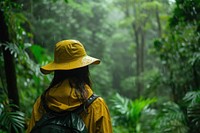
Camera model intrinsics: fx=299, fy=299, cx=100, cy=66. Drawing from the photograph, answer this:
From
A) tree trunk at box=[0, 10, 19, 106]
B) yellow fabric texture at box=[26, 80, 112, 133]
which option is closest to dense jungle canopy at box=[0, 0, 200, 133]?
tree trunk at box=[0, 10, 19, 106]

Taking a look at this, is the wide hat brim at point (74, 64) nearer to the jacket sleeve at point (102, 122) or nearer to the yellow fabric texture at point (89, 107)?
the yellow fabric texture at point (89, 107)

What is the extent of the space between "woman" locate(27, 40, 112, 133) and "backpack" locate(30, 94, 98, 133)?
25 millimetres

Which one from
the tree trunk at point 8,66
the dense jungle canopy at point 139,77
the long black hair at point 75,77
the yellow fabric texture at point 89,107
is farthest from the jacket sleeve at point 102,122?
the tree trunk at point 8,66

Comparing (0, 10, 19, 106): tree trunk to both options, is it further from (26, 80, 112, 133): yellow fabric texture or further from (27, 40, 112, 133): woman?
(26, 80, 112, 133): yellow fabric texture

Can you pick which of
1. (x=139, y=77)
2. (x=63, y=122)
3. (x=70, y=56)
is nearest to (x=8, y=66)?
(x=70, y=56)

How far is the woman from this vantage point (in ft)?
5.63

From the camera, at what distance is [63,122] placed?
1.69m

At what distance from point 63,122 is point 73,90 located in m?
0.20

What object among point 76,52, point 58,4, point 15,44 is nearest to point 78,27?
point 58,4

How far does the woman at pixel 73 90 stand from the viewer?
5.63 feet

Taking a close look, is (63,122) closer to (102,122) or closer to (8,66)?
(102,122)

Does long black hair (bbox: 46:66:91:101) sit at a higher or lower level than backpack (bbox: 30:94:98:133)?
higher

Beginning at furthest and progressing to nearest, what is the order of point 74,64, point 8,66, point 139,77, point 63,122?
point 139,77 → point 8,66 → point 74,64 → point 63,122

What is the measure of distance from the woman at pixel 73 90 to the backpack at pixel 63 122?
25 mm
